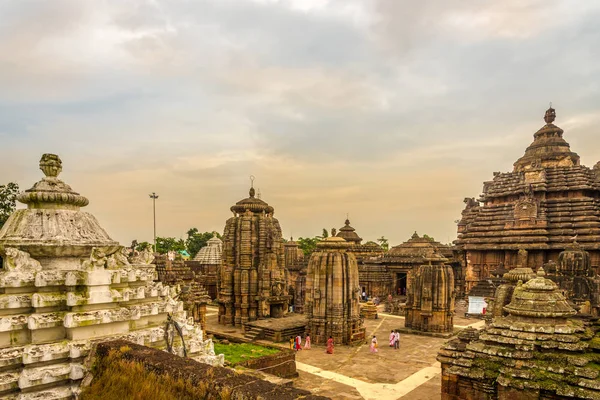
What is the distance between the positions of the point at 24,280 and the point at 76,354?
1234 millimetres

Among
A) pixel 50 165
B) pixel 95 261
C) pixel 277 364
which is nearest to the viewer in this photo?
pixel 95 261

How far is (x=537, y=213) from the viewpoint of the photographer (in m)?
36.7

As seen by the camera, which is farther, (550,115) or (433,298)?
(550,115)

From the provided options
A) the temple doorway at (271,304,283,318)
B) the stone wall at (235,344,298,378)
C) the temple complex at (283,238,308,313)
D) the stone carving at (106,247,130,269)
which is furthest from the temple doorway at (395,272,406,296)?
the stone carving at (106,247,130,269)

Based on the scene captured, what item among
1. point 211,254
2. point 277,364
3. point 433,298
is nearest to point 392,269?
point 433,298

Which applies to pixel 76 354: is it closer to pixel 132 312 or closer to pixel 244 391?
pixel 132 312

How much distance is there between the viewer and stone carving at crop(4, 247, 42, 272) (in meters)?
5.72

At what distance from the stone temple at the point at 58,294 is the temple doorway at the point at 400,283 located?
36.0 m

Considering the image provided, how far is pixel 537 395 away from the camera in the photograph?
8625mm

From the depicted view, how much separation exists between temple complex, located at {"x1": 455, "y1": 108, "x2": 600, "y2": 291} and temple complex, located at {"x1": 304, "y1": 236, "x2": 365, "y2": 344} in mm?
19199

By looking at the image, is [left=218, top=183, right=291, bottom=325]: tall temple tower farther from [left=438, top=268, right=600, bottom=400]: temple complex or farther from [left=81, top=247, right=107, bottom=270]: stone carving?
[left=81, top=247, right=107, bottom=270]: stone carving

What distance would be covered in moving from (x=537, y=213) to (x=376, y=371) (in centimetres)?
2614

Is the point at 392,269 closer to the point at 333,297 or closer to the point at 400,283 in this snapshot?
the point at 400,283

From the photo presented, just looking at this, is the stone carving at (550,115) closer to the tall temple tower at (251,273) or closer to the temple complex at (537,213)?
the temple complex at (537,213)
